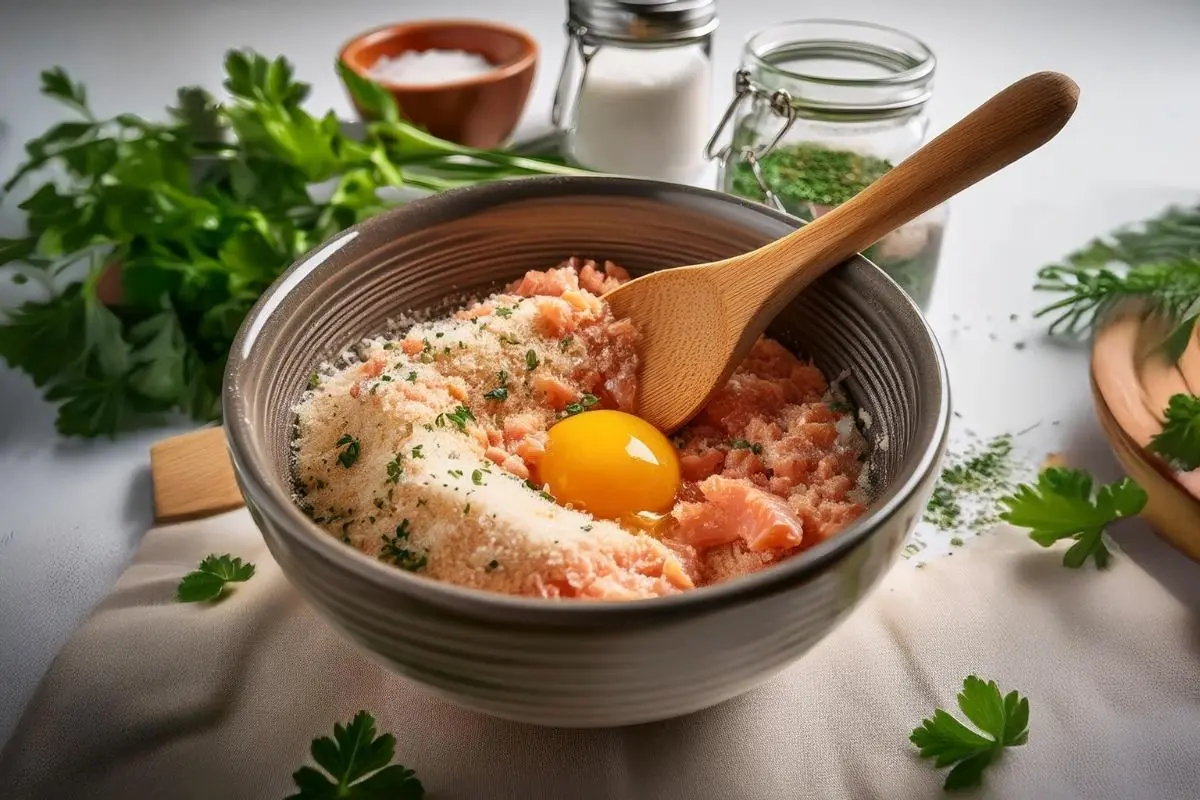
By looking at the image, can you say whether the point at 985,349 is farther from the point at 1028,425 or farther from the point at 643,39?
the point at 643,39

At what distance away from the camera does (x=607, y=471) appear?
1.56 metres

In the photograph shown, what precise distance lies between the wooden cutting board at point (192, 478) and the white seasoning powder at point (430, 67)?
3.99 feet

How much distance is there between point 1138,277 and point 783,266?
89 cm

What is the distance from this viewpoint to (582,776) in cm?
135

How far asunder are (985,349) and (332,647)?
4.84ft

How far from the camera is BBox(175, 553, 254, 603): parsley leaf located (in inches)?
63.5

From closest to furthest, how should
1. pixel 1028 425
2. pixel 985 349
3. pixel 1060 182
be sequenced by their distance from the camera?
pixel 1028 425 < pixel 985 349 < pixel 1060 182

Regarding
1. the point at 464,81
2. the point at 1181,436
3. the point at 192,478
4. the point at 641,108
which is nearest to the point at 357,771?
the point at 192,478

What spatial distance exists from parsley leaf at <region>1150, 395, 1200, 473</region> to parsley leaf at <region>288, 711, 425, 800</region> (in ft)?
4.04

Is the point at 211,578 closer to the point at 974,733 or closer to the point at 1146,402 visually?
the point at 974,733

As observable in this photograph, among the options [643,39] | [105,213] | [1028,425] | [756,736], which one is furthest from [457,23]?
[756,736]

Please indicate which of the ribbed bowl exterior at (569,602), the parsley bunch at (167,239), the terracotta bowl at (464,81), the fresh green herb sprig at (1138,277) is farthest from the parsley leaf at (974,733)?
the terracotta bowl at (464,81)

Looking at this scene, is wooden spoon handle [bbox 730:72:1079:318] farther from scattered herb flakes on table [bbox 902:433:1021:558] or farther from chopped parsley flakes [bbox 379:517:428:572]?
chopped parsley flakes [bbox 379:517:428:572]

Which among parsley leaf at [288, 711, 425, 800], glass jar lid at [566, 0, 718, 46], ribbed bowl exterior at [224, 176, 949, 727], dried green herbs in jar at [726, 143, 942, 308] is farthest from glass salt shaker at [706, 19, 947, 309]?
parsley leaf at [288, 711, 425, 800]
